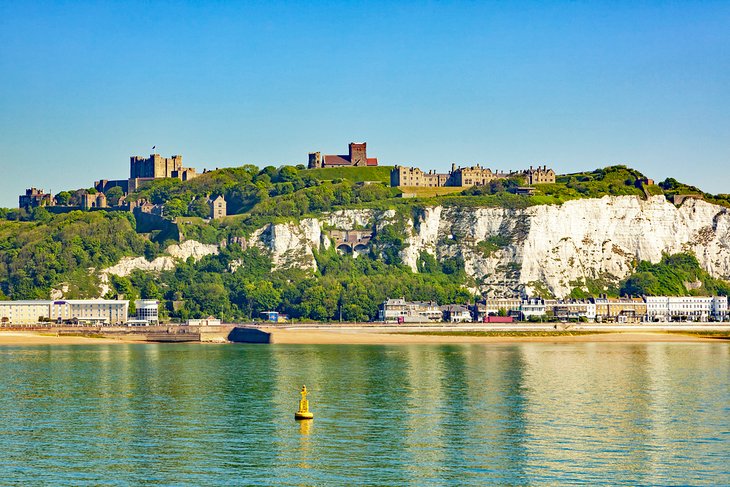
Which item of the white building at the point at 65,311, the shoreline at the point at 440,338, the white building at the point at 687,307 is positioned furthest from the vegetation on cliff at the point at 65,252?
the white building at the point at 687,307

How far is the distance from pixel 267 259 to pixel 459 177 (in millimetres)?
40798

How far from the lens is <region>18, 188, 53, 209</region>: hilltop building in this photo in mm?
174750

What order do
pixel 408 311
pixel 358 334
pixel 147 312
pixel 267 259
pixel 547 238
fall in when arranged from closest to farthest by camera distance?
pixel 358 334, pixel 147 312, pixel 408 311, pixel 267 259, pixel 547 238

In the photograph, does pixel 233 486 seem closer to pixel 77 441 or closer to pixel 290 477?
pixel 290 477

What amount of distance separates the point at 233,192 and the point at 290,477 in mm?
130390

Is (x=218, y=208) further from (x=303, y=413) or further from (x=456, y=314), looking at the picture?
(x=303, y=413)

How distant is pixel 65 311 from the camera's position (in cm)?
12581

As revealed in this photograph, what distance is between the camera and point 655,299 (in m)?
134

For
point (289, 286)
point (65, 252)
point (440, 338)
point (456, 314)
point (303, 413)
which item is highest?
point (65, 252)

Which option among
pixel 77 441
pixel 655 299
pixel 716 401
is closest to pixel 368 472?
pixel 77 441

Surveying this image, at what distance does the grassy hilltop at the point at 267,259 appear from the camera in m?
129

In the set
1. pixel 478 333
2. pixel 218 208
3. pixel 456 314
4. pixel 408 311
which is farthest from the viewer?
pixel 218 208

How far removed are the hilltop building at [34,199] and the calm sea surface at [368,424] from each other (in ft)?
337

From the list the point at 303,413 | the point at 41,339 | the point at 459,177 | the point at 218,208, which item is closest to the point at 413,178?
the point at 459,177
